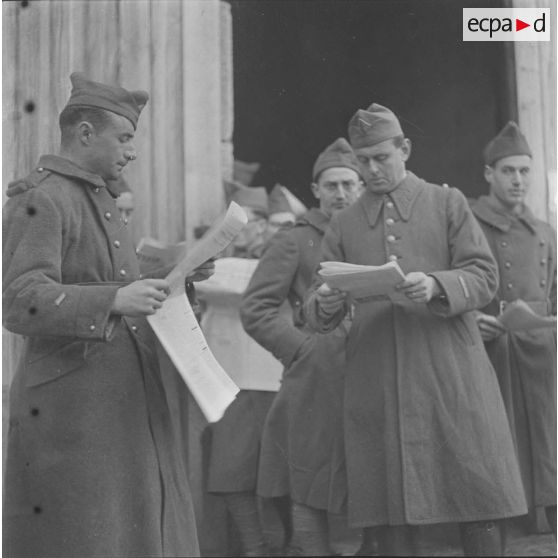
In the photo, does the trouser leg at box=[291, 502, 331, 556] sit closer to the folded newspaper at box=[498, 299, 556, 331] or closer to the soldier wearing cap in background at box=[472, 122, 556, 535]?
the soldier wearing cap in background at box=[472, 122, 556, 535]

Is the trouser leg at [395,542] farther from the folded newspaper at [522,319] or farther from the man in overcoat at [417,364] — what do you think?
the folded newspaper at [522,319]

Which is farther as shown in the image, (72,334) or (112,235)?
(112,235)

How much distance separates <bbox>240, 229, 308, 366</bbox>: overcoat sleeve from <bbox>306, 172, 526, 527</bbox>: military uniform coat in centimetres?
65

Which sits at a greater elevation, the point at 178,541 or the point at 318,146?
the point at 318,146

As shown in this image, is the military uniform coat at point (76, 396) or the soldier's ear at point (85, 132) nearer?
the military uniform coat at point (76, 396)

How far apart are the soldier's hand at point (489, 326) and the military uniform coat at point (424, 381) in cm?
39

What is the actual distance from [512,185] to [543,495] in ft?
5.41

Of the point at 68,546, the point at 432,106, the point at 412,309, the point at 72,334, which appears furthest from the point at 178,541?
the point at 432,106

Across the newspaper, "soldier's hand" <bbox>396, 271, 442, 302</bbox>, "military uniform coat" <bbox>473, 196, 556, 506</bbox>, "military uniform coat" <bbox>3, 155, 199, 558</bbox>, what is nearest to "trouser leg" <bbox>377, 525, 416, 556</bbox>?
"military uniform coat" <bbox>473, 196, 556, 506</bbox>

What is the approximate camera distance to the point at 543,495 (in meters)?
5.54

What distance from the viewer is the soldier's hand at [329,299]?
4977 millimetres

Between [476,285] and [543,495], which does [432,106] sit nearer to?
[476,285]

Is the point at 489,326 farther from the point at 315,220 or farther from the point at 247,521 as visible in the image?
the point at 247,521

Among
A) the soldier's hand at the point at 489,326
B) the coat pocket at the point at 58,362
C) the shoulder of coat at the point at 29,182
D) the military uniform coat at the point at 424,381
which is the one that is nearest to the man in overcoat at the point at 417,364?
the military uniform coat at the point at 424,381
